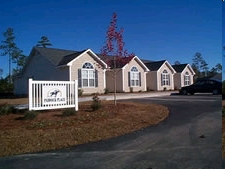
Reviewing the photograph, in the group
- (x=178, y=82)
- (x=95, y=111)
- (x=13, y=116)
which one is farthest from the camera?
(x=178, y=82)

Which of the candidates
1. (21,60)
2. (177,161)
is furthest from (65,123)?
(21,60)

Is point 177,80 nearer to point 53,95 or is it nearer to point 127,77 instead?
point 127,77

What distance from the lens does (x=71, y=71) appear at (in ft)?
83.3

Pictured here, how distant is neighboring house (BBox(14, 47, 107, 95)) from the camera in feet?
84.5

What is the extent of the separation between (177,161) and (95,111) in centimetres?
673

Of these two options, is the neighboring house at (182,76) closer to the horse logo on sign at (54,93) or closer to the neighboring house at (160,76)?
the neighboring house at (160,76)

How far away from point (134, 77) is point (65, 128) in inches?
924

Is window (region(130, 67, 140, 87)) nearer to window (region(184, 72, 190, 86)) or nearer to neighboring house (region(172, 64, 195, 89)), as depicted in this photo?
neighboring house (region(172, 64, 195, 89))

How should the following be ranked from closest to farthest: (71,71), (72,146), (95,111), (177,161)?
(177,161) → (72,146) → (95,111) → (71,71)

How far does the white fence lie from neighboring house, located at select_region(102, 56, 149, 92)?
16.1 m

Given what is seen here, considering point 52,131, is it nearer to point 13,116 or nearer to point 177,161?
point 13,116

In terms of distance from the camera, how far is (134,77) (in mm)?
32062

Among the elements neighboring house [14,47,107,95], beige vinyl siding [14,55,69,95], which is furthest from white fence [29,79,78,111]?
beige vinyl siding [14,55,69,95]

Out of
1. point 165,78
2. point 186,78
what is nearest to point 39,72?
point 165,78
